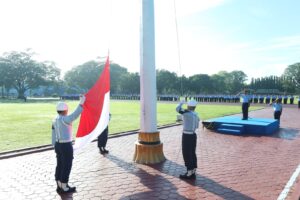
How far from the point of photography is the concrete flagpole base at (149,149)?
738cm

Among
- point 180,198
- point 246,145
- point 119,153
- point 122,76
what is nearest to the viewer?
point 180,198

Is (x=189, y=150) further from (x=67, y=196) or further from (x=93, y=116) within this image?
(x=67, y=196)

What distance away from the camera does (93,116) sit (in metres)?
6.05

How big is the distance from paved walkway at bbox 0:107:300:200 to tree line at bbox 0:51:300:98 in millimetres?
58675

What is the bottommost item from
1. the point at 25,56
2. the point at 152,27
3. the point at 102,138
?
the point at 102,138

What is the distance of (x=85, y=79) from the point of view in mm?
84250

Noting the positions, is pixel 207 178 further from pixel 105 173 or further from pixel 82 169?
pixel 82 169

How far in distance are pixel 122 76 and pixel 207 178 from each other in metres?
77.8

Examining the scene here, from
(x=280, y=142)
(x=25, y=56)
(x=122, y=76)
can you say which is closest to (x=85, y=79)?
(x=122, y=76)

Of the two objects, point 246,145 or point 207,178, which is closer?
point 207,178

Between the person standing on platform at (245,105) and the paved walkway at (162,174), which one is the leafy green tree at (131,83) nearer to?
the person standing on platform at (245,105)

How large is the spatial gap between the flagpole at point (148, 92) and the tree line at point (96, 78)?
195 ft

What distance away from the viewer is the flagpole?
7270 mm

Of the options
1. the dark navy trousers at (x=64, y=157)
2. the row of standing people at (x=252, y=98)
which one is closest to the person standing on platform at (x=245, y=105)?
the dark navy trousers at (x=64, y=157)
